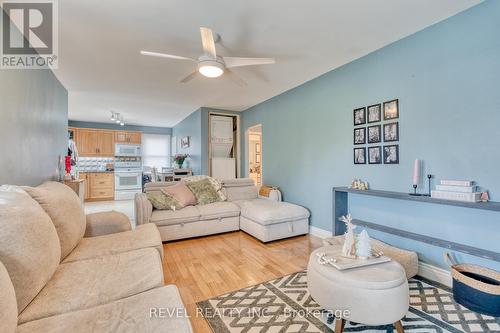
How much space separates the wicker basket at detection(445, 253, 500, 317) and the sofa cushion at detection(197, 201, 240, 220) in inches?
109

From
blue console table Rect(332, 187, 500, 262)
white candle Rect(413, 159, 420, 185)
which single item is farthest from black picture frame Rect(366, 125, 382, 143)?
blue console table Rect(332, 187, 500, 262)

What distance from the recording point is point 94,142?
7.33 m

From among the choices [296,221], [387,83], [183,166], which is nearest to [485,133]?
[387,83]

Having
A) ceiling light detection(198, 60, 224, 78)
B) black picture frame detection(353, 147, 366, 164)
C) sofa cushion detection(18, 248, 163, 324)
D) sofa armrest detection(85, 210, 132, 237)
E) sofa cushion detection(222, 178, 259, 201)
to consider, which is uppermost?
ceiling light detection(198, 60, 224, 78)

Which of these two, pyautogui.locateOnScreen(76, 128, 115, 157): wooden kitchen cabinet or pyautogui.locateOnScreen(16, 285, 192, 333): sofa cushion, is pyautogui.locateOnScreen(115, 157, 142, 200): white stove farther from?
pyautogui.locateOnScreen(16, 285, 192, 333): sofa cushion

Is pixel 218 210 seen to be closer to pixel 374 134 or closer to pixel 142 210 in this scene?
pixel 142 210

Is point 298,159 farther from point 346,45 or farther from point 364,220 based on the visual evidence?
point 346,45

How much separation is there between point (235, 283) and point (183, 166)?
500 cm

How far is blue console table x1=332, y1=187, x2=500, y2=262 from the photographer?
1838mm

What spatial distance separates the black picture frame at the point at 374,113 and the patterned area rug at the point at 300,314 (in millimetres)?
1831

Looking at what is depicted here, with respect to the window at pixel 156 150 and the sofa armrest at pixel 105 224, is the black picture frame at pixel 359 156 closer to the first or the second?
the sofa armrest at pixel 105 224

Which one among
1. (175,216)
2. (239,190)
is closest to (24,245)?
(175,216)

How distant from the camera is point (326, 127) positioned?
3.51 meters

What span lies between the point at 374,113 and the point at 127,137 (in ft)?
24.8
